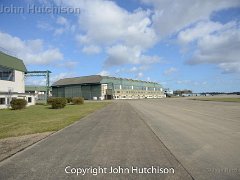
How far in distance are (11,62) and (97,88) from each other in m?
72.7

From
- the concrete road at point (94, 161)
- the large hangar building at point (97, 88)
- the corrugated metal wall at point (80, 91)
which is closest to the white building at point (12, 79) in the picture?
the concrete road at point (94, 161)

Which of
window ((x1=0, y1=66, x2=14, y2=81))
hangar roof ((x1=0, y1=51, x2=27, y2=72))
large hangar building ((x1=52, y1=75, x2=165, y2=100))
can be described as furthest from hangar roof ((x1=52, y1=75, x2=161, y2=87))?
window ((x1=0, y1=66, x2=14, y2=81))

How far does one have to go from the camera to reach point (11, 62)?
6247 cm

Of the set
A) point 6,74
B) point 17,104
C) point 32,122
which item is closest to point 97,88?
point 6,74

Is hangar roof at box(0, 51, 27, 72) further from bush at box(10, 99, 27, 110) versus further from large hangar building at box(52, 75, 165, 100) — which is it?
large hangar building at box(52, 75, 165, 100)

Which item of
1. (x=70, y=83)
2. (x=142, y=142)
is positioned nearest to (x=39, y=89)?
(x=70, y=83)

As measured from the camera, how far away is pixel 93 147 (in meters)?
10.5

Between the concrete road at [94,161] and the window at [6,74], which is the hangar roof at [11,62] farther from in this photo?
the concrete road at [94,161]

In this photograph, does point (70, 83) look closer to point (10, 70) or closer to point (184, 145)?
point (10, 70)

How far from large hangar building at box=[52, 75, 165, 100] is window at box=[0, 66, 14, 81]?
6932 cm

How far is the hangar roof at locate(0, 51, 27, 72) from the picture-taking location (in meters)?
58.3

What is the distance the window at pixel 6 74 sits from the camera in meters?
57.0

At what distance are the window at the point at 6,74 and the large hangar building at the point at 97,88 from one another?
2729 inches

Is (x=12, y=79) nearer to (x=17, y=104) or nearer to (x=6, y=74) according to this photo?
(x=6, y=74)
